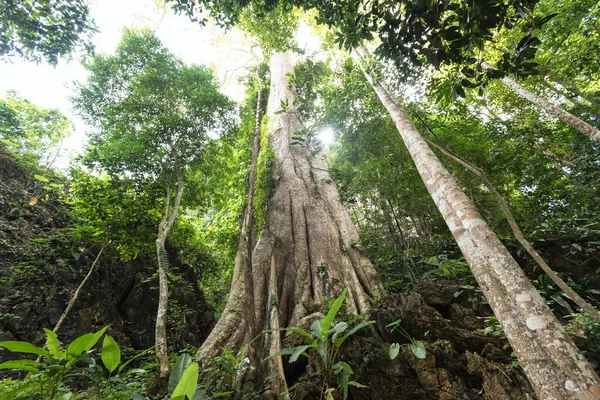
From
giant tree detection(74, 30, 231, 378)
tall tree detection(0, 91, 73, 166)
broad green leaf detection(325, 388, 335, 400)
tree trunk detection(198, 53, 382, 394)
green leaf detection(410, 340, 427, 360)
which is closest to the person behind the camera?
broad green leaf detection(325, 388, 335, 400)

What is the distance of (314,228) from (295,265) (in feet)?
2.74

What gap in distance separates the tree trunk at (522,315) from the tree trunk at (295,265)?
6.12 ft

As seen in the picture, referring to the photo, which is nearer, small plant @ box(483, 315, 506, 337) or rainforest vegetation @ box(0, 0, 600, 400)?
rainforest vegetation @ box(0, 0, 600, 400)

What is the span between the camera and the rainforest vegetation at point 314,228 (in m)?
2.26

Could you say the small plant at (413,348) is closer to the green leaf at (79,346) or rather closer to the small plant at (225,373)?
the small plant at (225,373)

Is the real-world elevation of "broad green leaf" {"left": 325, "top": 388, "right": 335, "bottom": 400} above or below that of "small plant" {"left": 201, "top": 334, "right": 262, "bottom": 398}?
below

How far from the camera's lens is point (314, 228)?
16.8 ft

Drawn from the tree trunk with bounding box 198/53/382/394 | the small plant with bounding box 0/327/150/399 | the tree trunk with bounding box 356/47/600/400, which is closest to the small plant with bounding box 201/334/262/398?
the tree trunk with bounding box 198/53/382/394

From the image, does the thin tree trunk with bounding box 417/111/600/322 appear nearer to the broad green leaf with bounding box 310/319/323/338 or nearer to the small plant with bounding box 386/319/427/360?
the small plant with bounding box 386/319/427/360

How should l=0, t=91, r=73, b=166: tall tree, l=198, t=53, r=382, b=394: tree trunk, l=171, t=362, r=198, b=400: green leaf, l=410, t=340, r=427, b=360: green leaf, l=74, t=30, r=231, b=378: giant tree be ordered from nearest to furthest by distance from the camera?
l=171, t=362, r=198, b=400: green leaf
l=410, t=340, r=427, b=360: green leaf
l=198, t=53, r=382, b=394: tree trunk
l=74, t=30, r=231, b=378: giant tree
l=0, t=91, r=73, b=166: tall tree

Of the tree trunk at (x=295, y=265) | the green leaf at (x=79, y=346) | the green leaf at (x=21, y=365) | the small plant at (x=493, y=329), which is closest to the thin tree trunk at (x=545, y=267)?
the small plant at (x=493, y=329)

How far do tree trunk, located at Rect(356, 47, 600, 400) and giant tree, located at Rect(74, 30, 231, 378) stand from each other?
4816 millimetres

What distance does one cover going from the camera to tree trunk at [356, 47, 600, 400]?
5.15 feet

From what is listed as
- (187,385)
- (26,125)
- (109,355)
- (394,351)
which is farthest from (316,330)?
(26,125)
